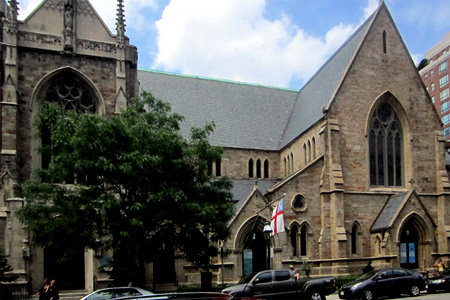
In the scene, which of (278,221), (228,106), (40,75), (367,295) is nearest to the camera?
(367,295)

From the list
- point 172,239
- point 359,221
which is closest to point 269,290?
point 172,239

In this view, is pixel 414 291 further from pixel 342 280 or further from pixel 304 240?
pixel 304 240

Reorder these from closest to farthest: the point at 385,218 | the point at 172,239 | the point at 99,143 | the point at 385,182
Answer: the point at 99,143, the point at 172,239, the point at 385,218, the point at 385,182

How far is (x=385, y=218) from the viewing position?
117 ft

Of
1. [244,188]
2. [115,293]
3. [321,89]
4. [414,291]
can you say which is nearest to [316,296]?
[414,291]

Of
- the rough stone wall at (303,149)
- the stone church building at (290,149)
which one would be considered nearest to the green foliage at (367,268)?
the stone church building at (290,149)

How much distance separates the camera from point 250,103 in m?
46.6

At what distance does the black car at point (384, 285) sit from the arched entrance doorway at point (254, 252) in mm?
9548

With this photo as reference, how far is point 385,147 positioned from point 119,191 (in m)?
22.1

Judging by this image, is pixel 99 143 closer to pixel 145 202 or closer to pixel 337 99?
pixel 145 202

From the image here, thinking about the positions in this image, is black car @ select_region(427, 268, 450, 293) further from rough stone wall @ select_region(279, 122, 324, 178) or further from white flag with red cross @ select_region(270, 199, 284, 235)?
rough stone wall @ select_region(279, 122, 324, 178)

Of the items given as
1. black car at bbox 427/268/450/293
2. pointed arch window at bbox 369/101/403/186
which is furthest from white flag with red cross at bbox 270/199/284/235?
pointed arch window at bbox 369/101/403/186

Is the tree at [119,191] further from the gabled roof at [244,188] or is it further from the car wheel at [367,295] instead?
the gabled roof at [244,188]

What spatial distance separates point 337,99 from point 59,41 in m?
18.5
